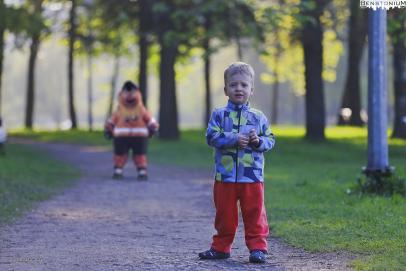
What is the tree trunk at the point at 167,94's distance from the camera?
96.3ft

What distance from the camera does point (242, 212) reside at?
7.38 meters

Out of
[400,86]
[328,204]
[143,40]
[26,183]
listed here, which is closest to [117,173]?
[26,183]

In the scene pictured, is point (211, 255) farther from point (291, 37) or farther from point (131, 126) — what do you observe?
point (291, 37)

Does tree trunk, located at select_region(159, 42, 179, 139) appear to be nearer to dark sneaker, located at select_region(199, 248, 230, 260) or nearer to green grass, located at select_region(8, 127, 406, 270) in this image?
green grass, located at select_region(8, 127, 406, 270)

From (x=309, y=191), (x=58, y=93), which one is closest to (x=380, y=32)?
(x=309, y=191)

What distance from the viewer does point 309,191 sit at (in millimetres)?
13523

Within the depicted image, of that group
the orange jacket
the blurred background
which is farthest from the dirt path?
the blurred background

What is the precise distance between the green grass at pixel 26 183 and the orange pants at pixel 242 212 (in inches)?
135

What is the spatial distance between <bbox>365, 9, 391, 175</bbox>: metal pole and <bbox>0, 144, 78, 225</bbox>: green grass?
4.85 meters

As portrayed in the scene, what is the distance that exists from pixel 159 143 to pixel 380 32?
16.5m

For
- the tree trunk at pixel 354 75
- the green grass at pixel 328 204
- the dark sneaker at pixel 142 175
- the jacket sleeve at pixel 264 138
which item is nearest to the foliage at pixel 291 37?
the tree trunk at pixel 354 75

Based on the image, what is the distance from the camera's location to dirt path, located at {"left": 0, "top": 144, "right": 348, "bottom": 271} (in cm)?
716

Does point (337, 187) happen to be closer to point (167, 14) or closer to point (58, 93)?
point (167, 14)

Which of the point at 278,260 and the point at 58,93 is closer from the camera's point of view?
the point at 278,260
